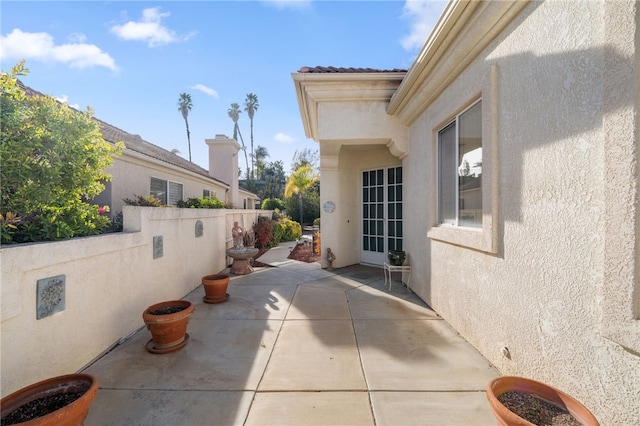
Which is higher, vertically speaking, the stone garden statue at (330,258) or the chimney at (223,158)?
the chimney at (223,158)

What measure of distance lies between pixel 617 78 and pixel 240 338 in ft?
16.3

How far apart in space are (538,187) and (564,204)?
352 mm

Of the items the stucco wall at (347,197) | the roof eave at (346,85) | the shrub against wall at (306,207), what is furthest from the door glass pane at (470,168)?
the shrub against wall at (306,207)

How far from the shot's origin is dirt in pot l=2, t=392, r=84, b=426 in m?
1.99

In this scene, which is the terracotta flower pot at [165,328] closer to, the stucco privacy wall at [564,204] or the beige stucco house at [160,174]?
the beige stucco house at [160,174]

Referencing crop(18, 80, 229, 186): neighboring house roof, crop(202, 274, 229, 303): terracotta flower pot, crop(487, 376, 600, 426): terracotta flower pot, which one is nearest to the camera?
crop(487, 376, 600, 426): terracotta flower pot

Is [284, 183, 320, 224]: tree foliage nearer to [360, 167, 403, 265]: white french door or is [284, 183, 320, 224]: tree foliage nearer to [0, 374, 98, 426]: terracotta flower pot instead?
[360, 167, 403, 265]: white french door

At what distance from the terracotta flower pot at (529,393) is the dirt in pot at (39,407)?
11.0 ft

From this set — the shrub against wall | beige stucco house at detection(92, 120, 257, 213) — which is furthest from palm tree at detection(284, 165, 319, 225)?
the shrub against wall

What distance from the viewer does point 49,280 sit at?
2904 mm

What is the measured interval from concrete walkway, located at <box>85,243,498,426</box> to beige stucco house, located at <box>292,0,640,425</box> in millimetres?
698

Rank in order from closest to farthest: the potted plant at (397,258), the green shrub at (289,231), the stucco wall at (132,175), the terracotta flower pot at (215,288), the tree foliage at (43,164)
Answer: the tree foliage at (43,164) → the terracotta flower pot at (215,288) → the potted plant at (397,258) → the stucco wall at (132,175) → the green shrub at (289,231)

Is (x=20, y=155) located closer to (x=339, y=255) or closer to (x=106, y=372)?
(x=106, y=372)

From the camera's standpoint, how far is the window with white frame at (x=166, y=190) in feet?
29.6
